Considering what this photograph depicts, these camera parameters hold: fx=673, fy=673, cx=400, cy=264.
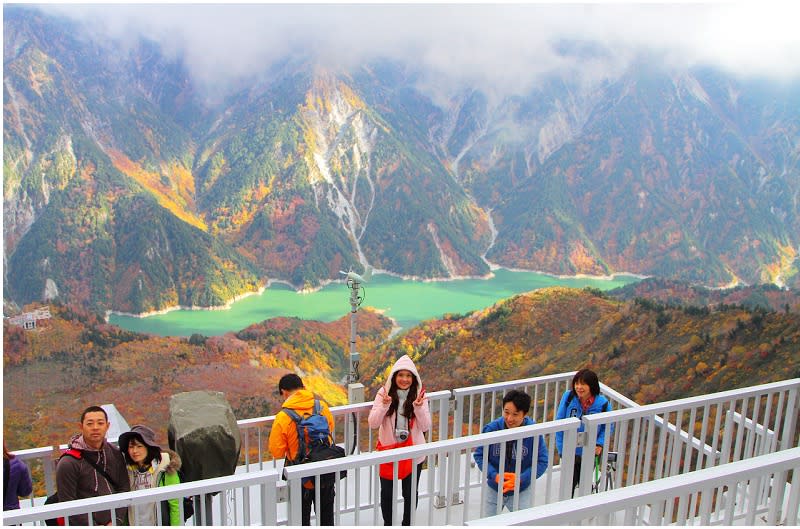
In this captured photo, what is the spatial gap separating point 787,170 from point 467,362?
295ft

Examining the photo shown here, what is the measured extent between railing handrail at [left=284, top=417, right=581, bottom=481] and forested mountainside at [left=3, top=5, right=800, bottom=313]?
6993 cm

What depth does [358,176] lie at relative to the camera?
10500 cm

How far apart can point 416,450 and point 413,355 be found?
31.5m

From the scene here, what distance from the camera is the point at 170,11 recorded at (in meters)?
117

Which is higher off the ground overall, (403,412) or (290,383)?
(290,383)

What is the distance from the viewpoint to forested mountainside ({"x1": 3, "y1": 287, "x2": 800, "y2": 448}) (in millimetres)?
14492

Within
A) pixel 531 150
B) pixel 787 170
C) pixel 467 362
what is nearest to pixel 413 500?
pixel 467 362

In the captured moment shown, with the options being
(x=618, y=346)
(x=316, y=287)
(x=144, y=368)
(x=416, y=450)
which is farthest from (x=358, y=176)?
(x=416, y=450)

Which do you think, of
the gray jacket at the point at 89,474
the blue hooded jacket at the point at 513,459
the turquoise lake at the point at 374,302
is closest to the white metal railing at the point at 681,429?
the blue hooded jacket at the point at 513,459

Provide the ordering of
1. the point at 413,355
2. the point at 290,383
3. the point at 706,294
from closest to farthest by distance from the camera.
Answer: the point at 290,383
the point at 413,355
the point at 706,294

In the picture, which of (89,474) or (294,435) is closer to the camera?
(89,474)

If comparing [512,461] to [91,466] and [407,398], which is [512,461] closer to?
[407,398]

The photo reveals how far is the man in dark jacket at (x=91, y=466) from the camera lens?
2584 millimetres

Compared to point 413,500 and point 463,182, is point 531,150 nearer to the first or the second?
point 463,182
